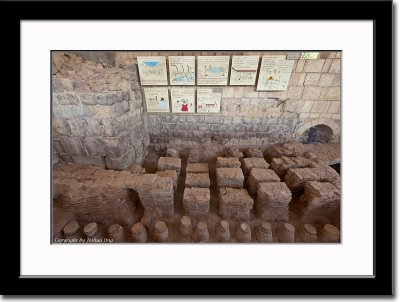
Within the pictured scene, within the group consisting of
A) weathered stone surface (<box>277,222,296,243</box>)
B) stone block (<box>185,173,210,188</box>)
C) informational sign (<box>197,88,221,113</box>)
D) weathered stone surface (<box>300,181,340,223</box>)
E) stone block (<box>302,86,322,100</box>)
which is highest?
stone block (<box>302,86,322,100</box>)

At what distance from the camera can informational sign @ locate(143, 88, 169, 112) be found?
11.9 feet

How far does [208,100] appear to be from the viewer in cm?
375

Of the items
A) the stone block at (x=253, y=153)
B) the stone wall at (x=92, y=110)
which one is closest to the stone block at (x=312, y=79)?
the stone block at (x=253, y=153)

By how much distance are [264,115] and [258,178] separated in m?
1.92

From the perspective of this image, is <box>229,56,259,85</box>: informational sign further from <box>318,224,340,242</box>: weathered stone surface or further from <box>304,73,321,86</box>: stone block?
<box>318,224,340,242</box>: weathered stone surface

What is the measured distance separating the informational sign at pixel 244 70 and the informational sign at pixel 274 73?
148mm

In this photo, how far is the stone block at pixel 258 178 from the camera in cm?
282

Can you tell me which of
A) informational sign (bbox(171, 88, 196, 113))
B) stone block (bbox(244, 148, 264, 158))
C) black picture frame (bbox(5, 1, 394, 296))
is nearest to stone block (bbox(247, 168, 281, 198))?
stone block (bbox(244, 148, 264, 158))

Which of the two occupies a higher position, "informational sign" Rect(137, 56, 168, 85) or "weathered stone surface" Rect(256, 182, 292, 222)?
"informational sign" Rect(137, 56, 168, 85)

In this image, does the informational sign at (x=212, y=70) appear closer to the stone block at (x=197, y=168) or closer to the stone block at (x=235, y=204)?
the stone block at (x=197, y=168)

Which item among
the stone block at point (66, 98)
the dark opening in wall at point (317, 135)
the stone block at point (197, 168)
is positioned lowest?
the stone block at point (197, 168)

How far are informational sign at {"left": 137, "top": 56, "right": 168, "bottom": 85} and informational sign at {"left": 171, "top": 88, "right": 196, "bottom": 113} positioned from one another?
313 millimetres

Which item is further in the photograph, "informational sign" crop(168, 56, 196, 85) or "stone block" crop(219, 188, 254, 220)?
"informational sign" crop(168, 56, 196, 85)

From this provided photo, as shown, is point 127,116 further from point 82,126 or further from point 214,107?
point 214,107
